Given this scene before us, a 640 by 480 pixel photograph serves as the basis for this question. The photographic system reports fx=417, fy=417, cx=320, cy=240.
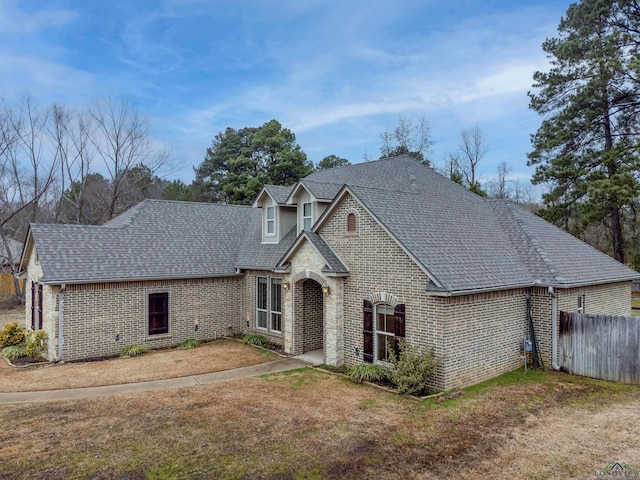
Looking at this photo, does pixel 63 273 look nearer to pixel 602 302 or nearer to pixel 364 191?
pixel 364 191

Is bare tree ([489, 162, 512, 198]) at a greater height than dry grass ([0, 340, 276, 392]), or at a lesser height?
greater

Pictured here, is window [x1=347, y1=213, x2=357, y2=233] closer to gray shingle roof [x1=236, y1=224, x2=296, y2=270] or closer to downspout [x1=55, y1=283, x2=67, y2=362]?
gray shingle roof [x1=236, y1=224, x2=296, y2=270]

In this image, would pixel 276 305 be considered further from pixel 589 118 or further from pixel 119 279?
pixel 589 118

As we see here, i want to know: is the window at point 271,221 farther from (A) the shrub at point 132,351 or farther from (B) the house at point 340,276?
(A) the shrub at point 132,351

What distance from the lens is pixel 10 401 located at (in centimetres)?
1061

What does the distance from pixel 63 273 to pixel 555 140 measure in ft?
91.6

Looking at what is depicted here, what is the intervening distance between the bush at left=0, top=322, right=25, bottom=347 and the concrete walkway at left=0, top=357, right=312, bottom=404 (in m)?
6.39

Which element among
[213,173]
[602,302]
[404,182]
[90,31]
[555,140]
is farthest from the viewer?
A: [213,173]

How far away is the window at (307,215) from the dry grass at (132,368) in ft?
17.0

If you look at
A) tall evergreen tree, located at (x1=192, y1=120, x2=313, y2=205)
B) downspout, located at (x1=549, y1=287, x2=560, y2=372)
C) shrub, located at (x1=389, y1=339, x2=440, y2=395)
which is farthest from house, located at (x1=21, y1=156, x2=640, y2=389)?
tall evergreen tree, located at (x1=192, y1=120, x2=313, y2=205)

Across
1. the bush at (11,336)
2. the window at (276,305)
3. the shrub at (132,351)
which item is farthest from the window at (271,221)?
the bush at (11,336)

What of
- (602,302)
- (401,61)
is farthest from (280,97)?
(602,302)

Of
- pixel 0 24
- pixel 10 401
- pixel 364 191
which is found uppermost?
pixel 0 24

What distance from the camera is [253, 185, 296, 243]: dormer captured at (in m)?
18.0
